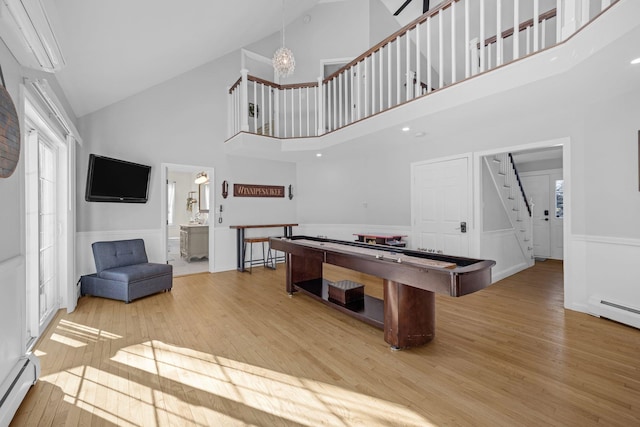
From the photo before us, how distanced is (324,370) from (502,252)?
4310 mm

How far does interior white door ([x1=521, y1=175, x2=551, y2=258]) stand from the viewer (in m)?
7.00

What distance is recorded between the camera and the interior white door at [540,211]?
7.00 metres

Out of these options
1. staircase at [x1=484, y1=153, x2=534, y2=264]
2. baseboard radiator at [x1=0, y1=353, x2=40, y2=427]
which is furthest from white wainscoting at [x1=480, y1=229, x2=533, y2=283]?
baseboard radiator at [x1=0, y1=353, x2=40, y2=427]

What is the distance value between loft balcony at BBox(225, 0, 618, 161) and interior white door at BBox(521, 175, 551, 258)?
3289mm

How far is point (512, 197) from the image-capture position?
532 cm

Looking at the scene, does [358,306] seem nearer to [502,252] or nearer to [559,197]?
[502,252]

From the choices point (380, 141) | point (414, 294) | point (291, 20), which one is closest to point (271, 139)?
point (380, 141)

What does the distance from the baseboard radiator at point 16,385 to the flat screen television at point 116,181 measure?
9.46 feet

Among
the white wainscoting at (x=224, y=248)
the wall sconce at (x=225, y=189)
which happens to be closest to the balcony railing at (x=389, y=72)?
the wall sconce at (x=225, y=189)

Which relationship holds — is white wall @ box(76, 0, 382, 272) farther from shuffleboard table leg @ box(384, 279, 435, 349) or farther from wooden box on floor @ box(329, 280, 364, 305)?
shuffleboard table leg @ box(384, 279, 435, 349)

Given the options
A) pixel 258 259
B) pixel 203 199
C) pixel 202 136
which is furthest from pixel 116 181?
pixel 203 199

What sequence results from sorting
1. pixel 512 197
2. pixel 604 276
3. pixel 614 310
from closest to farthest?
pixel 614 310, pixel 604 276, pixel 512 197

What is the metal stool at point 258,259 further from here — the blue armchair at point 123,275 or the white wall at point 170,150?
the blue armchair at point 123,275

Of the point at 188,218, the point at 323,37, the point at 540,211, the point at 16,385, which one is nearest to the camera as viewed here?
the point at 16,385
